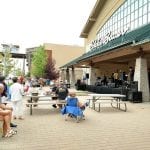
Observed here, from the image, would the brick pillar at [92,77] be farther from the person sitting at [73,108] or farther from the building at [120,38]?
the person sitting at [73,108]

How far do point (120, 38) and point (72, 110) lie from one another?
1924cm

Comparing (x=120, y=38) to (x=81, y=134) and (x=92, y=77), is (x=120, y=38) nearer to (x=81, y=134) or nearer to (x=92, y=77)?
(x=92, y=77)

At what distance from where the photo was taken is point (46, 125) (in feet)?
33.6

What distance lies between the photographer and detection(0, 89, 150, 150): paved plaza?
734cm

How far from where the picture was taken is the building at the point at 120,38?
20.1m

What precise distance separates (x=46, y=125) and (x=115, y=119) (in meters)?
2.80

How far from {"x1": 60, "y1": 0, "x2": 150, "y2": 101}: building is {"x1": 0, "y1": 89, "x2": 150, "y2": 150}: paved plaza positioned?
7286mm

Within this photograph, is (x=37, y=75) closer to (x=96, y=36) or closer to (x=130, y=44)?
(x=96, y=36)

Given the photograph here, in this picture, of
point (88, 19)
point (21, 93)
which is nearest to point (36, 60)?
point (88, 19)

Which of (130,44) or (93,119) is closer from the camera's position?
(93,119)

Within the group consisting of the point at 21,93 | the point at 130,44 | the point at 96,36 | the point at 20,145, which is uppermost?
the point at 96,36

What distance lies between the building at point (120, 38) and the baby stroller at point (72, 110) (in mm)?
7086

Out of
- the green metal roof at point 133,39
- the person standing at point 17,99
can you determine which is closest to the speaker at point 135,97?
the green metal roof at point 133,39

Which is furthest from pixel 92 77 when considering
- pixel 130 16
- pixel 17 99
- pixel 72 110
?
pixel 72 110
